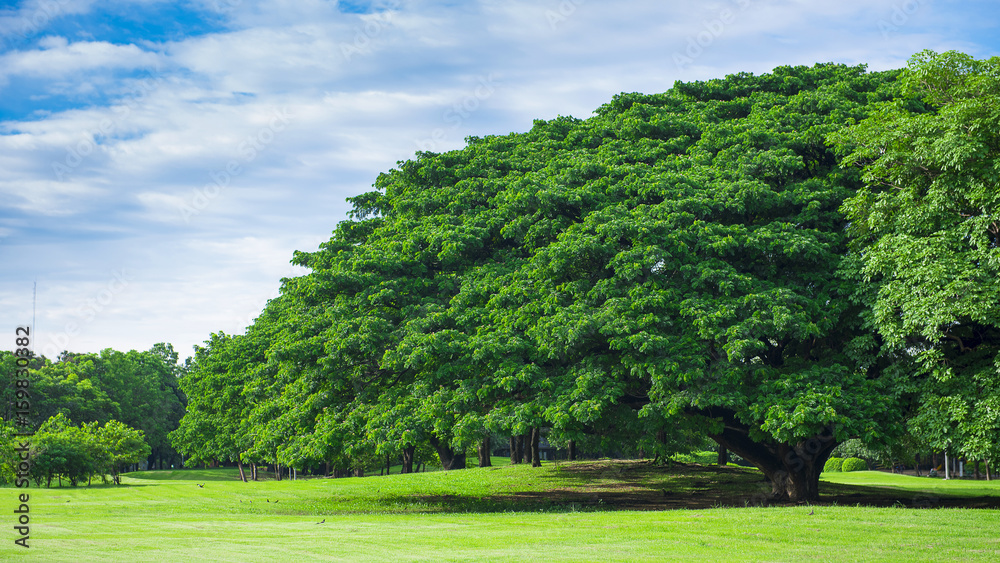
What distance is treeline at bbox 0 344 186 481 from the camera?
7175 cm

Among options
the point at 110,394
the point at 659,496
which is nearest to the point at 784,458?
the point at 659,496

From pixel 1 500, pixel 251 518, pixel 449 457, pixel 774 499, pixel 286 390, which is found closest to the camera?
pixel 251 518

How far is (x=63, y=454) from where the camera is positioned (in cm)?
4706

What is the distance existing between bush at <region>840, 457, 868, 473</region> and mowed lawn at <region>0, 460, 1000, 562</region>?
30.6 metres

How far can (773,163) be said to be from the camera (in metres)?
23.5

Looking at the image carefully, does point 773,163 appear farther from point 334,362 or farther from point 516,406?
point 334,362

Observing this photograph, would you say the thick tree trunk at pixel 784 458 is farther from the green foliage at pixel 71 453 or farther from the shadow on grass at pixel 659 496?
the green foliage at pixel 71 453

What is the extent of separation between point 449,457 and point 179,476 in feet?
148

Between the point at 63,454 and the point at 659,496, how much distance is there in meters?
41.1

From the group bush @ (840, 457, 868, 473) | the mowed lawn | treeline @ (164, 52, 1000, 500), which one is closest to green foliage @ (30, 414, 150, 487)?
the mowed lawn

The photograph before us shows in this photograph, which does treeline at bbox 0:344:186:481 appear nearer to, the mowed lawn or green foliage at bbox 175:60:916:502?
the mowed lawn

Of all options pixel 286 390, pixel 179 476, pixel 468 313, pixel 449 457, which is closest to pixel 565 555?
pixel 468 313

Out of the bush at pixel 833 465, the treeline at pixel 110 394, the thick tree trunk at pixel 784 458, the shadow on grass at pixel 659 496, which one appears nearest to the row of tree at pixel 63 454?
the treeline at pixel 110 394

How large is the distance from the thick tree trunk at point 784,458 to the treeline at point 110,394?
53088mm
